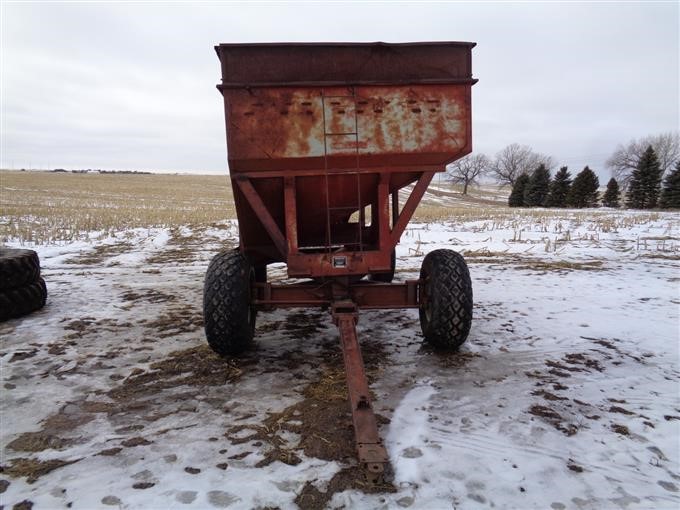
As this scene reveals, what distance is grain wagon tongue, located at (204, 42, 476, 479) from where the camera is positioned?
12.8ft

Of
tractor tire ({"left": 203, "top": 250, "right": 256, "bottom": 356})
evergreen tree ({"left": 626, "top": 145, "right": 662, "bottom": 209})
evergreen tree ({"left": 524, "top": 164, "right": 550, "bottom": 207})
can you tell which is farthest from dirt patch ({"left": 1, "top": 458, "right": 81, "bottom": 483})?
evergreen tree ({"left": 524, "top": 164, "right": 550, "bottom": 207})

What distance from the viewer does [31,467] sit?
2516 millimetres

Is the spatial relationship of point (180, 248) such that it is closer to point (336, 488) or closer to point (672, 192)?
point (336, 488)

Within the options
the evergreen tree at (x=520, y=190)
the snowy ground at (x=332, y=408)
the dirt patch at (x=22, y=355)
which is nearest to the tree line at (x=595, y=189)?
the evergreen tree at (x=520, y=190)

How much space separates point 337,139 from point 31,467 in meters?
3.19

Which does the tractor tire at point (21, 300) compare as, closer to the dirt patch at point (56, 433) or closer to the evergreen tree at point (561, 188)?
the dirt patch at point (56, 433)

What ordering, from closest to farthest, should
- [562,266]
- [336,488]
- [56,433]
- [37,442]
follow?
[336,488]
[37,442]
[56,433]
[562,266]

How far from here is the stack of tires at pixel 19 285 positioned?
5.13 m

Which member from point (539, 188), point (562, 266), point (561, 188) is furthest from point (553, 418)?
point (539, 188)

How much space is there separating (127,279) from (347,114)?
556cm

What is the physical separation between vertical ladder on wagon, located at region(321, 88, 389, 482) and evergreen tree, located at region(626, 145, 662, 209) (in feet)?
134

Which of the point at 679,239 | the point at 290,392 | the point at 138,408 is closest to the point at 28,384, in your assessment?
the point at 138,408

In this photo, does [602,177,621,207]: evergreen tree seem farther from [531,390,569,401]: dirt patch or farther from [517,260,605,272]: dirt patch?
[531,390,569,401]: dirt patch

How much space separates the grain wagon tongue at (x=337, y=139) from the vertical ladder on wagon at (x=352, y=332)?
0.01m
